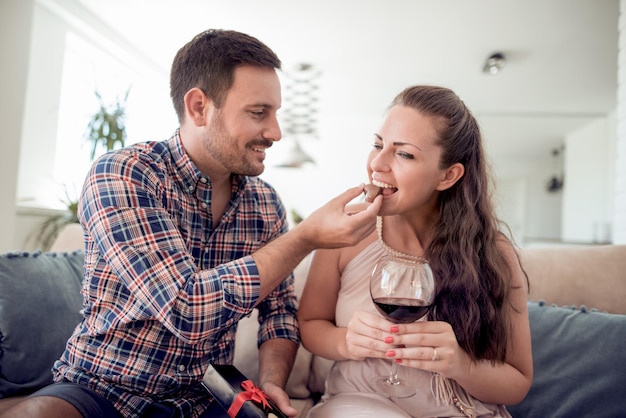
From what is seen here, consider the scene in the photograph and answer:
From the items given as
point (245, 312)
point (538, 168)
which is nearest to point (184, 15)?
point (245, 312)

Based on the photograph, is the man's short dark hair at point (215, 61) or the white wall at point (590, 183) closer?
the man's short dark hair at point (215, 61)

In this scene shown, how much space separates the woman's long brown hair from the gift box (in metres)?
0.57

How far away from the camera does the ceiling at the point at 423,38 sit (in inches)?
174

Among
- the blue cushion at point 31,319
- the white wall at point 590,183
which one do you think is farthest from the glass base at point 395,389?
the white wall at point 590,183

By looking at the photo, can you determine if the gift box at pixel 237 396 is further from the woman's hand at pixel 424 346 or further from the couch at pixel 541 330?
the couch at pixel 541 330

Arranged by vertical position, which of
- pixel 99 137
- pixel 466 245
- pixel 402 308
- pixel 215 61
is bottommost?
pixel 402 308

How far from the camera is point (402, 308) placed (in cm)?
100

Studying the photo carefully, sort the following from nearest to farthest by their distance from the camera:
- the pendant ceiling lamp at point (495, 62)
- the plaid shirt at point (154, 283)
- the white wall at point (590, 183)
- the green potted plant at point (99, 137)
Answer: the plaid shirt at point (154, 283) < the green potted plant at point (99, 137) < the pendant ceiling lamp at point (495, 62) < the white wall at point (590, 183)

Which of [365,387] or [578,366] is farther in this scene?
[578,366]

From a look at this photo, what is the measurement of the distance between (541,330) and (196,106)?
4.37ft

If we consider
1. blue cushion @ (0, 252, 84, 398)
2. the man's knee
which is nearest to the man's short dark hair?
blue cushion @ (0, 252, 84, 398)

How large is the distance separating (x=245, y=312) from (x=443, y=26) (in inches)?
171

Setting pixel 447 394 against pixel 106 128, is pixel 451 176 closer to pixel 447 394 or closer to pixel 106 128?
pixel 447 394

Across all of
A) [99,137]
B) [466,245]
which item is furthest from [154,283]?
[99,137]
